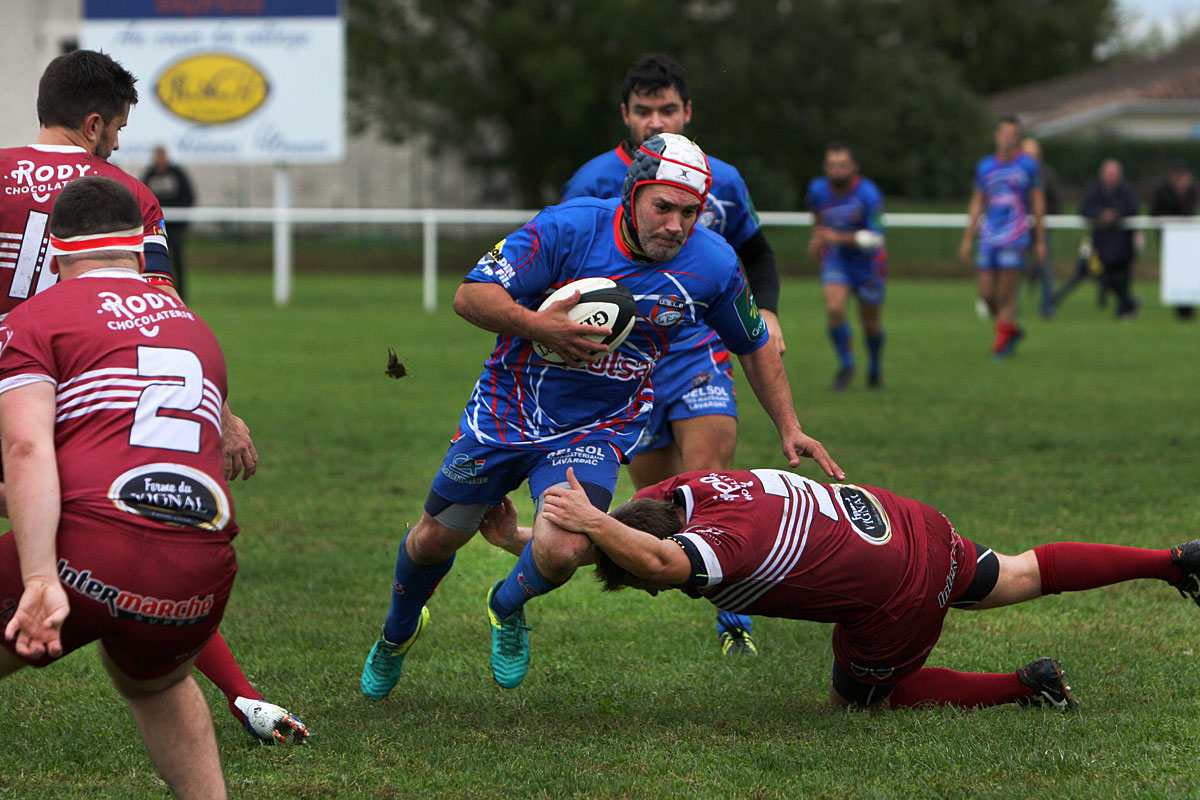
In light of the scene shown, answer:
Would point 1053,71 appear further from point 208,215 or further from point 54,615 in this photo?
point 54,615

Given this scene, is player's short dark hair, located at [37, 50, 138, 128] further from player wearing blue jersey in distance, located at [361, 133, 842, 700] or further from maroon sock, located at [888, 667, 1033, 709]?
maroon sock, located at [888, 667, 1033, 709]

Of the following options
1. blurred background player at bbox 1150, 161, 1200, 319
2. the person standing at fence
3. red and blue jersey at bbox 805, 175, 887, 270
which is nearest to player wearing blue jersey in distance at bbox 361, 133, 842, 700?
red and blue jersey at bbox 805, 175, 887, 270

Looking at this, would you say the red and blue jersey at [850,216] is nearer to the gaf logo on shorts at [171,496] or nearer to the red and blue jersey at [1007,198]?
the red and blue jersey at [1007,198]

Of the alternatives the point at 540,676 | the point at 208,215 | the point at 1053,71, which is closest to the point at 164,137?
the point at 208,215

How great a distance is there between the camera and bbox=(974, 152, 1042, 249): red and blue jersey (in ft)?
47.1

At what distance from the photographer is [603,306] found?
14.3ft

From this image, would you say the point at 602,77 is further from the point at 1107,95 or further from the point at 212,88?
the point at 1107,95

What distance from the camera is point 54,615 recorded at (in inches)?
117

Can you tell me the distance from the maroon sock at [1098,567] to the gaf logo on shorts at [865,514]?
66 cm

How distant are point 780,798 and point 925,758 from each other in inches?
20.6

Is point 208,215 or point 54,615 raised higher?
point 208,215

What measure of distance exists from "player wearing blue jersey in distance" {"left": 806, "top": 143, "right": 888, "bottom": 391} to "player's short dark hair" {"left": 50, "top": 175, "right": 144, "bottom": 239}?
32.7 ft

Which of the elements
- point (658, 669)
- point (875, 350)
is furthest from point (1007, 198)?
point (658, 669)

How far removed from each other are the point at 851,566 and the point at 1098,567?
956 mm
